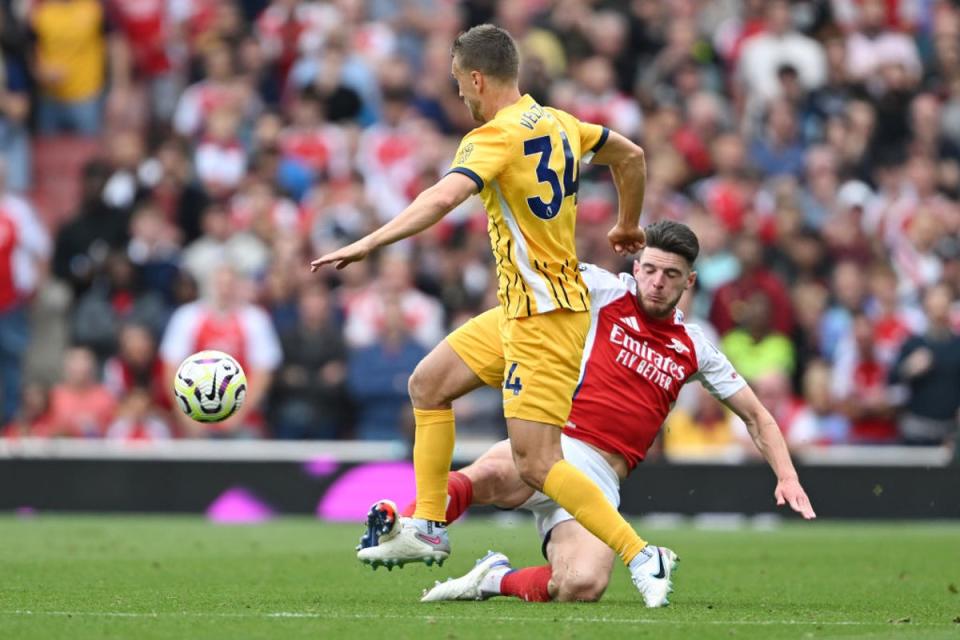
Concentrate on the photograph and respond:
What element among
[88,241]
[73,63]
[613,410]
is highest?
[73,63]

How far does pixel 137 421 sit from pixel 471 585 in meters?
8.11

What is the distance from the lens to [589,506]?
8.67 metres

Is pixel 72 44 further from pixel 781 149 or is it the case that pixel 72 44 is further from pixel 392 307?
pixel 781 149

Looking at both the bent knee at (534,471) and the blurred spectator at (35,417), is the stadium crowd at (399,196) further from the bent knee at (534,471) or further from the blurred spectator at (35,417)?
the bent knee at (534,471)

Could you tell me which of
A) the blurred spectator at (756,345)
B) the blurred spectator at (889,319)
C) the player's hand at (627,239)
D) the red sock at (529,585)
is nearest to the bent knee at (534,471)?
the red sock at (529,585)

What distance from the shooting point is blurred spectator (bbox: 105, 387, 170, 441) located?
16.8m

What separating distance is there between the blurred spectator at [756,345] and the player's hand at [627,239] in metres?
7.56

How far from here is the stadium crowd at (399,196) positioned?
16.9 metres

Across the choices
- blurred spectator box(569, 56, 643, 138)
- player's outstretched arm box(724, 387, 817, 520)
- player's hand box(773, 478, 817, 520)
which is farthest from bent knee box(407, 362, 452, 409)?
blurred spectator box(569, 56, 643, 138)

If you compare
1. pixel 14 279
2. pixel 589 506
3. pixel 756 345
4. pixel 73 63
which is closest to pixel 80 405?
pixel 14 279

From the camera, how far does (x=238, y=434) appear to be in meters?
17.0

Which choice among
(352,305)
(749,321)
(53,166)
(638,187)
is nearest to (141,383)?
(352,305)

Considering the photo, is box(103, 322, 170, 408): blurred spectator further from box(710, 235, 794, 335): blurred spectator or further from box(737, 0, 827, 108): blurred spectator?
box(737, 0, 827, 108): blurred spectator

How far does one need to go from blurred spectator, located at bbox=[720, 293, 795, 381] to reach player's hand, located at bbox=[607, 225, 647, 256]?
7555 millimetres
